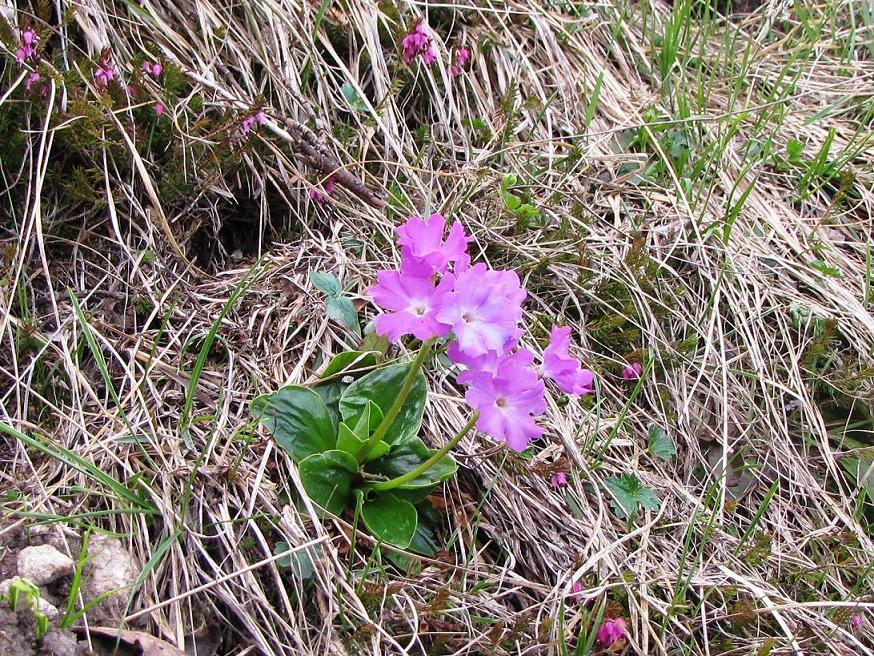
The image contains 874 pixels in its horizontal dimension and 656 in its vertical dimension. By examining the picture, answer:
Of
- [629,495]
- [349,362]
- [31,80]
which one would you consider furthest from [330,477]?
[31,80]

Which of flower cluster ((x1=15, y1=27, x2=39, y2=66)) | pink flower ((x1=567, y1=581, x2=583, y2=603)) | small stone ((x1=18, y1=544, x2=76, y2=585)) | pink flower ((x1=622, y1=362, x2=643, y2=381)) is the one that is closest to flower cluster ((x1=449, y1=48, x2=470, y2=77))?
pink flower ((x1=622, y1=362, x2=643, y2=381))

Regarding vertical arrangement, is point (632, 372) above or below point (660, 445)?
above

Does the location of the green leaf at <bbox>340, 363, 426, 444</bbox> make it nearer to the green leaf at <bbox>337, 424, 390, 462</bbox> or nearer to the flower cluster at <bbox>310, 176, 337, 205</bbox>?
the green leaf at <bbox>337, 424, 390, 462</bbox>

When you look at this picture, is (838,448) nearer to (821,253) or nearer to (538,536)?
(821,253)

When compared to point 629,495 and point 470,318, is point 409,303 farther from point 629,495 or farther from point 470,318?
point 629,495

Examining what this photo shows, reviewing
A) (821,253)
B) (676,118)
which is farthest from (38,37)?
(821,253)
